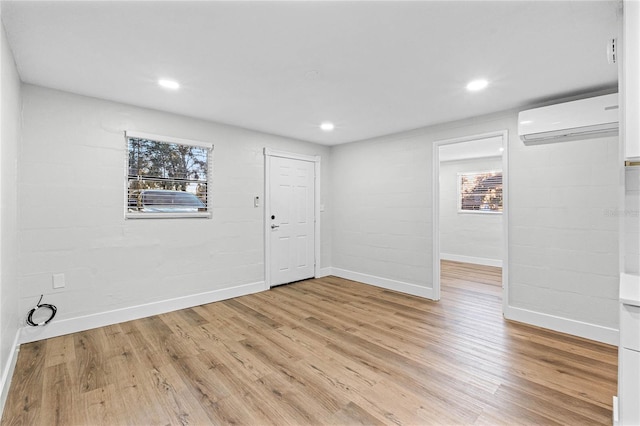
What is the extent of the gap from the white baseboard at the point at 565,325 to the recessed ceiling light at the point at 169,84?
4.20 meters

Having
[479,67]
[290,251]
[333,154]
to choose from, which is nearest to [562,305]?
[479,67]

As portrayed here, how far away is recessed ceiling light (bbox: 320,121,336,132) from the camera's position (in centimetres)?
404

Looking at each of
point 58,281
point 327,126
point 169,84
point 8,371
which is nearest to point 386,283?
point 327,126

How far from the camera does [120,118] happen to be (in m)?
3.25

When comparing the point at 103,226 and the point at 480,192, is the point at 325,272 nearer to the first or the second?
the point at 103,226

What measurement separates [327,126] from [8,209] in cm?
333

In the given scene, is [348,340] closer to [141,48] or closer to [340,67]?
[340,67]

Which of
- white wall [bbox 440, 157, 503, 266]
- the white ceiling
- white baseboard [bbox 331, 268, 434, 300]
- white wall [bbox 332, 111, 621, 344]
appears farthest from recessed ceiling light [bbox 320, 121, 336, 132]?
white wall [bbox 440, 157, 503, 266]

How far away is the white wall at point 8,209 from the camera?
1903 millimetres

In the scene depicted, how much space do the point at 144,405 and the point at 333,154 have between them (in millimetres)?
4545

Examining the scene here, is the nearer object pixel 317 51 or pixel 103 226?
pixel 317 51

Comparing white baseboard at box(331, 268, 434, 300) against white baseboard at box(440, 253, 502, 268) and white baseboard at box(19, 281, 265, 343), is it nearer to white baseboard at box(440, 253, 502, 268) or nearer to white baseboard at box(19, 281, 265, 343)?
white baseboard at box(19, 281, 265, 343)

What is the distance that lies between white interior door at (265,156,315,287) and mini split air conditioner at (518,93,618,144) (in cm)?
315

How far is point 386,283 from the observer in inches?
184
